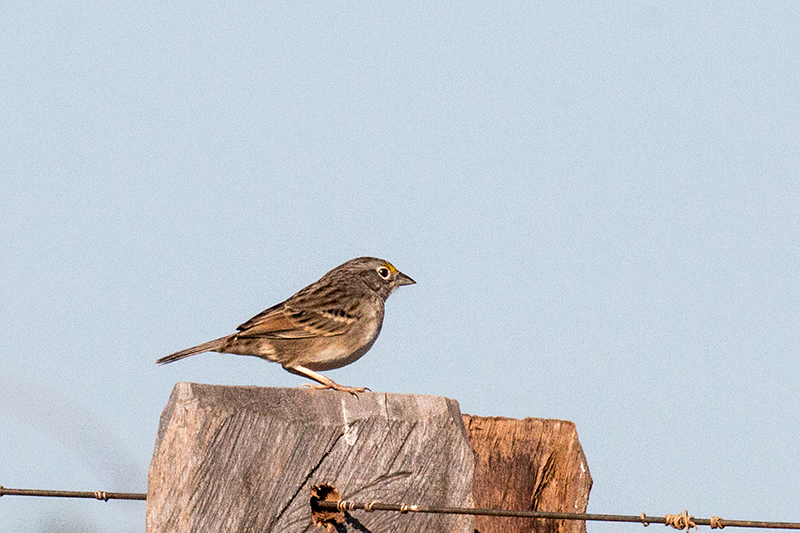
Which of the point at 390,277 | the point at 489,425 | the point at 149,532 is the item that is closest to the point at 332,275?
the point at 390,277

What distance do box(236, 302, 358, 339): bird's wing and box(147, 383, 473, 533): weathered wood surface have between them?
3488mm

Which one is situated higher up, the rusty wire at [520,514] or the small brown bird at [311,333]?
the small brown bird at [311,333]

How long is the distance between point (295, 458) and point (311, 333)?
3800 millimetres

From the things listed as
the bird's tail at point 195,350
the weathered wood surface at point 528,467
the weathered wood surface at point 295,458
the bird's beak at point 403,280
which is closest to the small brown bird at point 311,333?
the bird's tail at point 195,350

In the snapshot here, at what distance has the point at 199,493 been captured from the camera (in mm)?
3580

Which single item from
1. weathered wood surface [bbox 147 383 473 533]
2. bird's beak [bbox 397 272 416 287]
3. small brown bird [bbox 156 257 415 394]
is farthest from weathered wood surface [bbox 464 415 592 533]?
bird's beak [bbox 397 272 416 287]

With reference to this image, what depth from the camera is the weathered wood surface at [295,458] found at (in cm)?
357

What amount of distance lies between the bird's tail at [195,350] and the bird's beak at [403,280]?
6.89 ft

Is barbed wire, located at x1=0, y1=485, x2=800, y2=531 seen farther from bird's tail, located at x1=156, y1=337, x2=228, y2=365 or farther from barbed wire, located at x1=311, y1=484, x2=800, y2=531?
bird's tail, located at x1=156, y1=337, x2=228, y2=365

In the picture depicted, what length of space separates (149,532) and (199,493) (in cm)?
20

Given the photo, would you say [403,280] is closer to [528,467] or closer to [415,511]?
[528,467]

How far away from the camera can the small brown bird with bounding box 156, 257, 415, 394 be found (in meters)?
7.46

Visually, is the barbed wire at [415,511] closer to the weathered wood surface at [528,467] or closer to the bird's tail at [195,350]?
the weathered wood surface at [528,467]

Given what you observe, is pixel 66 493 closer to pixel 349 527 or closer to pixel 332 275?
Result: pixel 349 527
